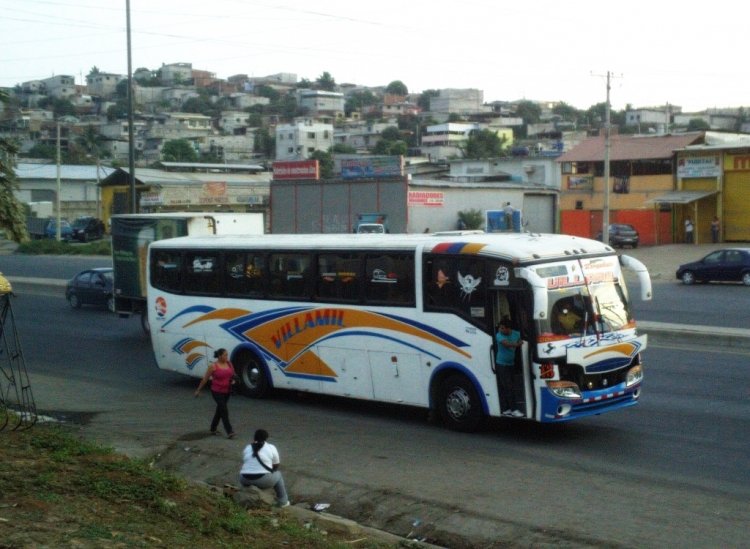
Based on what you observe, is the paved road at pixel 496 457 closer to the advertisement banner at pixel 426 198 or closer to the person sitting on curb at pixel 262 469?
the person sitting on curb at pixel 262 469

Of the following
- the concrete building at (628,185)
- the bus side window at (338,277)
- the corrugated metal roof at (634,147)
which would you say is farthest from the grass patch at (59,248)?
the bus side window at (338,277)

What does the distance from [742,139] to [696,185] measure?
6.24 metres

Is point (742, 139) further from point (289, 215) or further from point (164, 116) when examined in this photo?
point (164, 116)

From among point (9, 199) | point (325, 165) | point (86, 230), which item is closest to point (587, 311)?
point (9, 199)

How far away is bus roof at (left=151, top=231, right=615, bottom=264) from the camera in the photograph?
43.3 ft

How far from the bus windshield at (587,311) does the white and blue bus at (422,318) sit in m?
0.02

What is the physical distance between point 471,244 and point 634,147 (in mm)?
53100

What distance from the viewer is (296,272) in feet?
53.9

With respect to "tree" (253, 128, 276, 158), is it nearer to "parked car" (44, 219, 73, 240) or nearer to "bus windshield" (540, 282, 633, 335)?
"parked car" (44, 219, 73, 240)

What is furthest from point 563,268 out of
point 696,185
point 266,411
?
point 696,185

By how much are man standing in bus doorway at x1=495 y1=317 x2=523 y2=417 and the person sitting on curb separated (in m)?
3.76

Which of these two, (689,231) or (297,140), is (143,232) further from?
(297,140)

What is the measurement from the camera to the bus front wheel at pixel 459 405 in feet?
45.0

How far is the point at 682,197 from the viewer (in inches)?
2191
